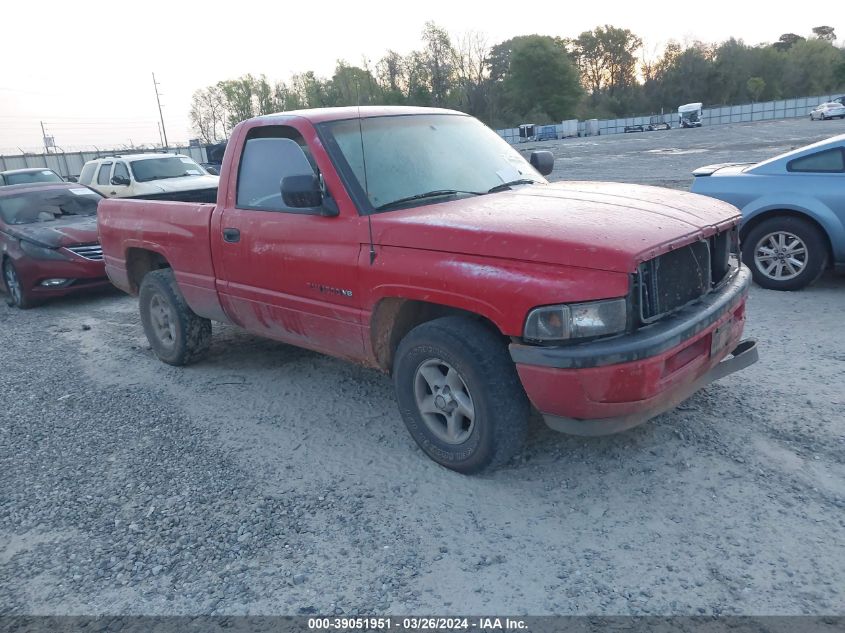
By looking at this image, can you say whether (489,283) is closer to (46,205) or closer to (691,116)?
(46,205)

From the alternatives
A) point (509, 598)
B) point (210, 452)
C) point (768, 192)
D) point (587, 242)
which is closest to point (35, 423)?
point (210, 452)

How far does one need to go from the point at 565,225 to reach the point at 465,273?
54 centimetres

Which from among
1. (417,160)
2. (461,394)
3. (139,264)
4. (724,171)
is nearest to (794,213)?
(724,171)

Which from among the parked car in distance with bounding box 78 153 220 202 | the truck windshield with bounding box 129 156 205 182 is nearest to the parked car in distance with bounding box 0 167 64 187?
the parked car in distance with bounding box 78 153 220 202

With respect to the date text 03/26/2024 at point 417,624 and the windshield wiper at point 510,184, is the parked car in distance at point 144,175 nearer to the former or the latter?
the windshield wiper at point 510,184

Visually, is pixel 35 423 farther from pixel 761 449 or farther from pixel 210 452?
pixel 761 449

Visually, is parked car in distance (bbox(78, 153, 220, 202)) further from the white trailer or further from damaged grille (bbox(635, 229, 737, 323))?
the white trailer

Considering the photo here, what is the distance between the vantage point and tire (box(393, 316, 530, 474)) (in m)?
3.38

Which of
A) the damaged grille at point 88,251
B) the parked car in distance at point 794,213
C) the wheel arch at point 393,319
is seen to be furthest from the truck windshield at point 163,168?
the wheel arch at point 393,319

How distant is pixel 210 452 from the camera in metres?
4.25

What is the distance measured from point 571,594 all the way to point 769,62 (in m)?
115

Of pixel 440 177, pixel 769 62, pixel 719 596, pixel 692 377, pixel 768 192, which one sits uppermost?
pixel 769 62

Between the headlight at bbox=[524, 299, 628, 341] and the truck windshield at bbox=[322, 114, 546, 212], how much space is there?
1.26 meters

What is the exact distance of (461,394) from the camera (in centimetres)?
358
